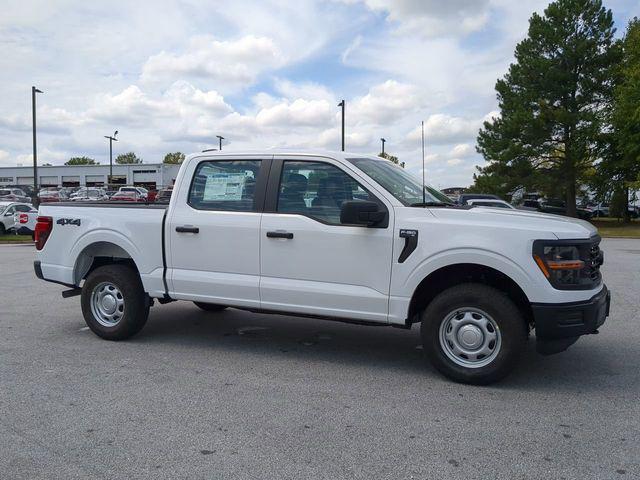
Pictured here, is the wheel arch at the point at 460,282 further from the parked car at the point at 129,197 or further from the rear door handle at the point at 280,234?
the parked car at the point at 129,197

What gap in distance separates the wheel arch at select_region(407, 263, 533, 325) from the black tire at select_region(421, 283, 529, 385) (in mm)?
162

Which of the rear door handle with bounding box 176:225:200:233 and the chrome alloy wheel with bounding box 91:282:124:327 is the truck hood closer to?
the rear door handle with bounding box 176:225:200:233

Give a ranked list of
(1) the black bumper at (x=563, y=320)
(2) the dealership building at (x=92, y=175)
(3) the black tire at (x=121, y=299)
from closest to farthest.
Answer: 1. (1) the black bumper at (x=563, y=320)
2. (3) the black tire at (x=121, y=299)
3. (2) the dealership building at (x=92, y=175)

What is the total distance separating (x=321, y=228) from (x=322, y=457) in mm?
2193

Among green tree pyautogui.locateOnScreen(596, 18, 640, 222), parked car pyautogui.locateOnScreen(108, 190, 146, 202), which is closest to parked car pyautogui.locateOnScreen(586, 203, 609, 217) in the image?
green tree pyautogui.locateOnScreen(596, 18, 640, 222)

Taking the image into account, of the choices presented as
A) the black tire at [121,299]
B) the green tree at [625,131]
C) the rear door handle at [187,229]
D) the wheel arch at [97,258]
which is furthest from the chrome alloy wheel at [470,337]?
the green tree at [625,131]

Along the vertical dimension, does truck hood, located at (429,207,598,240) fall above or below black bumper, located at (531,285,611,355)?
above

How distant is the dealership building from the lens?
90812mm

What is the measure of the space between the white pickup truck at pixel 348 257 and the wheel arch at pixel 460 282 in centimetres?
1

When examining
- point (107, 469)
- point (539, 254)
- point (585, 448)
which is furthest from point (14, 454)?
point (539, 254)

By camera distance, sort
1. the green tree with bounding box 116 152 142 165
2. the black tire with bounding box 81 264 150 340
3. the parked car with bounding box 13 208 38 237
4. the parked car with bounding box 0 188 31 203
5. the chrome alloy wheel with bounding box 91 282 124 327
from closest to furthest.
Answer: the black tire with bounding box 81 264 150 340 → the chrome alloy wheel with bounding box 91 282 124 327 → the parked car with bounding box 13 208 38 237 → the parked car with bounding box 0 188 31 203 → the green tree with bounding box 116 152 142 165

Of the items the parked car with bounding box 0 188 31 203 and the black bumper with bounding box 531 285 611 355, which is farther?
the parked car with bounding box 0 188 31 203

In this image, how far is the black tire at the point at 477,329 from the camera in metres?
4.69

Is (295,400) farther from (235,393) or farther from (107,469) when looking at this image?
(107,469)
